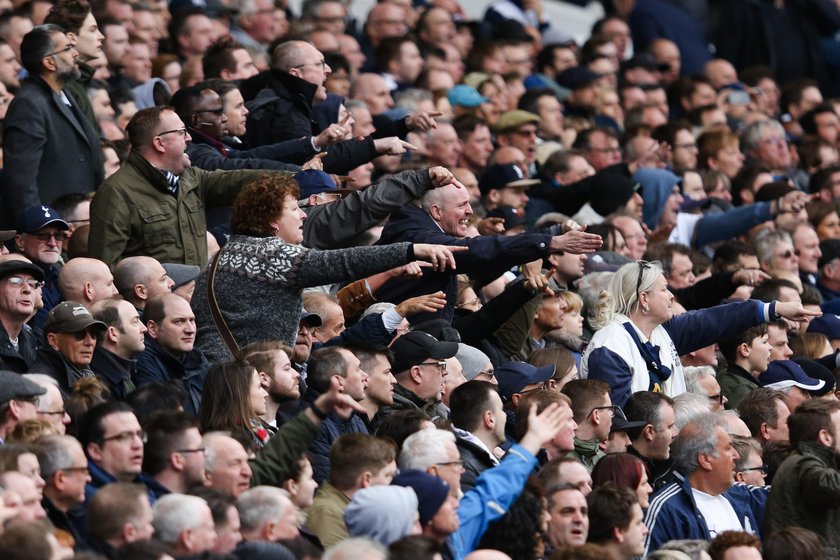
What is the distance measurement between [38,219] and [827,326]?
527 cm

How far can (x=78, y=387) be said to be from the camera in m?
7.88

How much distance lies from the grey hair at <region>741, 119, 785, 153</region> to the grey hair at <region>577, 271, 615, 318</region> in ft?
18.1

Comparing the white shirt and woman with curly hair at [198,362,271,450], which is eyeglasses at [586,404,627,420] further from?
woman with curly hair at [198,362,271,450]

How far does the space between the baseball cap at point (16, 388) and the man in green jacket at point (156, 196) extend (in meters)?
2.30

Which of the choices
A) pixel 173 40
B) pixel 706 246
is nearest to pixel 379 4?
pixel 173 40

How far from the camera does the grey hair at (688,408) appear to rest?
31.4 feet

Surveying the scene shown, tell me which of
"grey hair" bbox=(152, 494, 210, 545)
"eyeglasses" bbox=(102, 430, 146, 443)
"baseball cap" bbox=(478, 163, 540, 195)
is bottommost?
"baseball cap" bbox=(478, 163, 540, 195)

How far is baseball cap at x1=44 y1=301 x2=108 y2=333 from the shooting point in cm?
830

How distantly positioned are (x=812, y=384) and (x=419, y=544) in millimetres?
4953

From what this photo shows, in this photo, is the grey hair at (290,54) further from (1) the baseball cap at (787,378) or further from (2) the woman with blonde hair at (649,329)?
(1) the baseball cap at (787,378)

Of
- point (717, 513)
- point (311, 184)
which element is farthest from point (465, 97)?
point (717, 513)

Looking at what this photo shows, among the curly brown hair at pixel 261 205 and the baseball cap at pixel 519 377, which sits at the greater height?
the curly brown hair at pixel 261 205

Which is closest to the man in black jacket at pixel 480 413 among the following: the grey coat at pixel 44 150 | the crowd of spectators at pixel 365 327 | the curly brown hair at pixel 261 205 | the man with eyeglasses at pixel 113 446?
the crowd of spectators at pixel 365 327

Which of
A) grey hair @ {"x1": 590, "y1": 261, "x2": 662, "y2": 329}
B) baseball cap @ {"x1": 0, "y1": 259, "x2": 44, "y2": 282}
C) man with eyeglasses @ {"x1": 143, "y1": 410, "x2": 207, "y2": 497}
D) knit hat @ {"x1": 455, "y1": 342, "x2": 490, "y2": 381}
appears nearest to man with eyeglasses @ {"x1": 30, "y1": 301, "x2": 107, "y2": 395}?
baseball cap @ {"x1": 0, "y1": 259, "x2": 44, "y2": 282}
